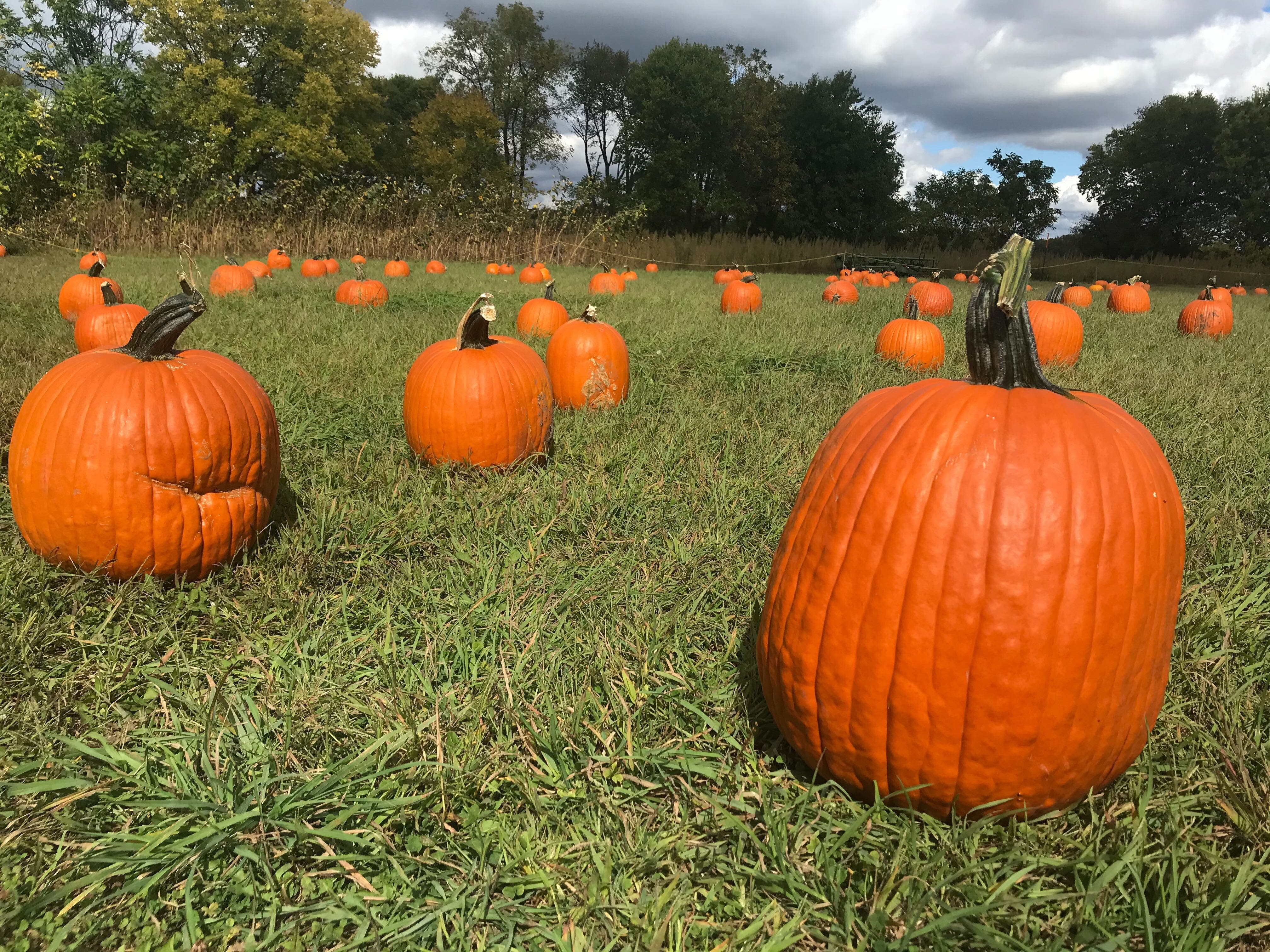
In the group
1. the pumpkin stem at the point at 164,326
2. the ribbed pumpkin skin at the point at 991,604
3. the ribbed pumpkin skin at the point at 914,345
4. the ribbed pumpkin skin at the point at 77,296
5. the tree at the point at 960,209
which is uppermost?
the tree at the point at 960,209

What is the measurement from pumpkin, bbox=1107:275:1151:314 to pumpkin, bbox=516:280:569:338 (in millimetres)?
8916

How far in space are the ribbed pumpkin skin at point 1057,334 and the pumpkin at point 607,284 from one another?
20.9 feet

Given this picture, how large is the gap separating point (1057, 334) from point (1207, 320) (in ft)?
12.9

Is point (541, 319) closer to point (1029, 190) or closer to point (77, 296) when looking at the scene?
point (77, 296)

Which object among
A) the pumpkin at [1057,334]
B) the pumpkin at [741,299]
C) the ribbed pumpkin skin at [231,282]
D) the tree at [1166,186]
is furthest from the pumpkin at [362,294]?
the tree at [1166,186]

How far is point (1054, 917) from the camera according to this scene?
1.30 meters

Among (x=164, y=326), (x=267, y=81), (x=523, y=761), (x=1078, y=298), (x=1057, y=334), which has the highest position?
(x=267, y=81)

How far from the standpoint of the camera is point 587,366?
446 centimetres

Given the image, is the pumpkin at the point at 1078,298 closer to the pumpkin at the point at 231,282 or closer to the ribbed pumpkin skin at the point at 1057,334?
the ribbed pumpkin skin at the point at 1057,334

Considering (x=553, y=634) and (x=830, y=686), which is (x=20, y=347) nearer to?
(x=553, y=634)

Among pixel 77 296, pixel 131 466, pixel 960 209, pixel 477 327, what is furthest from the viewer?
pixel 960 209

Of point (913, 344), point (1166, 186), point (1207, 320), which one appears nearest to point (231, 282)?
point (913, 344)

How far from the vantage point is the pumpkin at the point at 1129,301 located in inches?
420

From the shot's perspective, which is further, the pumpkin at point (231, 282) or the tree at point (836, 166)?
the tree at point (836, 166)
